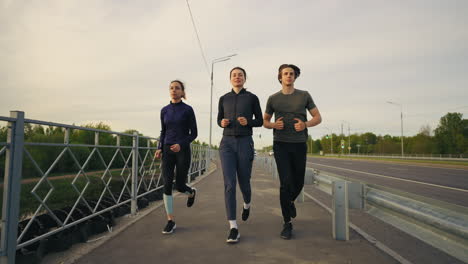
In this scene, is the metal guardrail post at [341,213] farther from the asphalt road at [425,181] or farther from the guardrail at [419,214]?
the asphalt road at [425,181]

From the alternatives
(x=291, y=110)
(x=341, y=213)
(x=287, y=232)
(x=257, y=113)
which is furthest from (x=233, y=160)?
(x=341, y=213)

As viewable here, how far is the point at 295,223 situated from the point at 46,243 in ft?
10.4

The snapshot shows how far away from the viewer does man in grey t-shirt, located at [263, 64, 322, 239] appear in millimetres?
3447

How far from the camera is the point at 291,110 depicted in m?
3.51

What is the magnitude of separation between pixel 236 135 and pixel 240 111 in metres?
0.32

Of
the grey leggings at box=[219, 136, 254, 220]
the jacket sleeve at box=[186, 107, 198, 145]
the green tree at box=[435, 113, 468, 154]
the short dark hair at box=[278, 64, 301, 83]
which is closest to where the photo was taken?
the grey leggings at box=[219, 136, 254, 220]

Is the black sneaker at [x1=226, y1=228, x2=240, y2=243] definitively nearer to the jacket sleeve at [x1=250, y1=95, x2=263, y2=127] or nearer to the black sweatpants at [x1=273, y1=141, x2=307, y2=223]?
the black sweatpants at [x1=273, y1=141, x2=307, y2=223]

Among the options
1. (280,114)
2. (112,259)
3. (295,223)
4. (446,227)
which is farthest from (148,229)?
(446,227)

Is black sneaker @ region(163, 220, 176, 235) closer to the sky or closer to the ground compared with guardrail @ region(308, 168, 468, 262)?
closer to the ground

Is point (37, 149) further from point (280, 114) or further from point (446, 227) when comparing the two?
point (446, 227)

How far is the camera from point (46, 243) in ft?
8.78

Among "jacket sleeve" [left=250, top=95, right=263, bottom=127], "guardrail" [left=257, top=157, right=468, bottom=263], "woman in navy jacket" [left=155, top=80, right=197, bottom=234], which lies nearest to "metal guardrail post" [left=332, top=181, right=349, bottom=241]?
"guardrail" [left=257, top=157, right=468, bottom=263]

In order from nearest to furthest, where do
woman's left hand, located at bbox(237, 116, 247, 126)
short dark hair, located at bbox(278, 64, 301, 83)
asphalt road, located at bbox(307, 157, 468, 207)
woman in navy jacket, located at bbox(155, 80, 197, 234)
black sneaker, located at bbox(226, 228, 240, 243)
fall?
black sneaker, located at bbox(226, 228, 240, 243) → woman's left hand, located at bbox(237, 116, 247, 126) → short dark hair, located at bbox(278, 64, 301, 83) → woman in navy jacket, located at bbox(155, 80, 197, 234) → asphalt road, located at bbox(307, 157, 468, 207)

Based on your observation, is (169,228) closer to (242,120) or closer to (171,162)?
(171,162)
